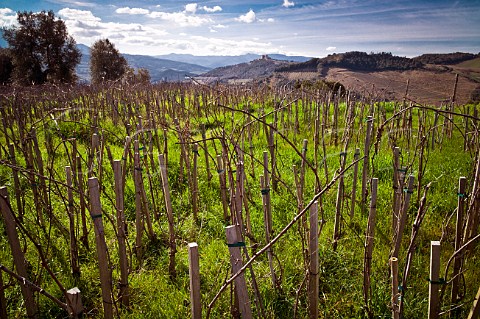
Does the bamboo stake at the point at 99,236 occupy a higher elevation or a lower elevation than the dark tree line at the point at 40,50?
lower

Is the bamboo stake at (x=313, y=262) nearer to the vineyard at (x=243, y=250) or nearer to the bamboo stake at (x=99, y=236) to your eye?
the vineyard at (x=243, y=250)

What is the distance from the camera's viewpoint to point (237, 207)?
1826mm

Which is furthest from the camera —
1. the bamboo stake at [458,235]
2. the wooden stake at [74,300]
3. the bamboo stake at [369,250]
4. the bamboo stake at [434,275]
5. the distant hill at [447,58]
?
the distant hill at [447,58]

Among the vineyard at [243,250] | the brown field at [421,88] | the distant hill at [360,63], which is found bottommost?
the vineyard at [243,250]

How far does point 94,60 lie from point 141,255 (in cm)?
3529

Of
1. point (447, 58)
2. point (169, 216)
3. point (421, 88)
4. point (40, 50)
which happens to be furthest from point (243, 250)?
point (447, 58)

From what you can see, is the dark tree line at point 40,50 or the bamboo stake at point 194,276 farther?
the dark tree line at point 40,50

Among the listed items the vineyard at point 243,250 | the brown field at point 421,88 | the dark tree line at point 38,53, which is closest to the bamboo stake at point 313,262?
the vineyard at point 243,250

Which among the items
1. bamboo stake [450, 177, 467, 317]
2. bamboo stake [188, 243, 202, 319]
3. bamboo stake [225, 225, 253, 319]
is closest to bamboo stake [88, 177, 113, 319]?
bamboo stake [188, 243, 202, 319]

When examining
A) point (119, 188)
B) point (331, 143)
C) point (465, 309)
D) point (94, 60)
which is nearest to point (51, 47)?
point (94, 60)

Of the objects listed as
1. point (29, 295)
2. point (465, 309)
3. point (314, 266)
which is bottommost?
point (465, 309)

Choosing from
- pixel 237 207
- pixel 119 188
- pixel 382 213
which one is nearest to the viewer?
pixel 237 207

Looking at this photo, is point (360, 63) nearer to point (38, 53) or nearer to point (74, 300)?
point (38, 53)

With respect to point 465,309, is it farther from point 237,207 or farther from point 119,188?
point 119,188
